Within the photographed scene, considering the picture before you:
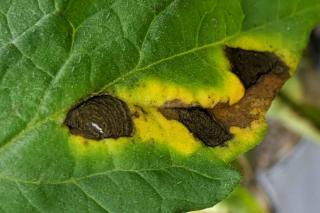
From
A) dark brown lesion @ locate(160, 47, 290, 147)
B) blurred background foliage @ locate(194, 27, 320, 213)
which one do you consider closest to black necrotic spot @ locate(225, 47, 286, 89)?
dark brown lesion @ locate(160, 47, 290, 147)

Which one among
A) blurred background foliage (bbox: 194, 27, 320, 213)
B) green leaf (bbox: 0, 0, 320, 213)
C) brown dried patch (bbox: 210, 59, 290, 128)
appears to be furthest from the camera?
blurred background foliage (bbox: 194, 27, 320, 213)

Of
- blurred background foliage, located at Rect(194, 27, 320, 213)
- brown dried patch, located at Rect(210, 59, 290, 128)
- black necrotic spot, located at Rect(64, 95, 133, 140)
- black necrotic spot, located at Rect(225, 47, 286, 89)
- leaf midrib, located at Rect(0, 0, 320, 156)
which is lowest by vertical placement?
blurred background foliage, located at Rect(194, 27, 320, 213)

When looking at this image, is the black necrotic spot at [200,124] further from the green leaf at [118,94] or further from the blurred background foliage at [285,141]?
the blurred background foliage at [285,141]

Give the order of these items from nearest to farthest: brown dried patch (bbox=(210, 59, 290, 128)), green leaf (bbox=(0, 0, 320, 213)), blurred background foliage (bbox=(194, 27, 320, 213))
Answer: green leaf (bbox=(0, 0, 320, 213)) → brown dried patch (bbox=(210, 59, 290, 128)) → blurred background foliage (bbox=(194, 27, 320, 213))

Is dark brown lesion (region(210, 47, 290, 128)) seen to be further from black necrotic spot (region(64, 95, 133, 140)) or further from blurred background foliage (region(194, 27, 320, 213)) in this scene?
blurred background foliage (region(194, 27, 320, 213))

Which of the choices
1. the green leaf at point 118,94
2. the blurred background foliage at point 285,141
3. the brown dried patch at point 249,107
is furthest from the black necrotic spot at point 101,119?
the blurred background foliage at point 285,141

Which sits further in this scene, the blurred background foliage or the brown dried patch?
the blurred background foliage

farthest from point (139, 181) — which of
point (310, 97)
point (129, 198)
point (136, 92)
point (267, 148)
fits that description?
point (267, 148)
